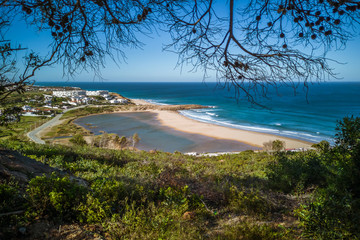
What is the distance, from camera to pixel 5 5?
233 cm

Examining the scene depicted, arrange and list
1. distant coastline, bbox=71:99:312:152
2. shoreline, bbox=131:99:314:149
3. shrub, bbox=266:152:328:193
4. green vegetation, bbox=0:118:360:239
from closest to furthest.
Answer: green vegetation, bbox=0:118:360:239 < shrub, bbox=266:152:328:193 < distant coastline, bbox=71:99:312:152 < shoreline, bbox=131:99:314:149

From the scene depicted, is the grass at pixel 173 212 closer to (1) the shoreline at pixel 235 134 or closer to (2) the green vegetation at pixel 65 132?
(1) the shoreline at pixel 235 134

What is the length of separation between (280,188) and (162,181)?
321 centimetres

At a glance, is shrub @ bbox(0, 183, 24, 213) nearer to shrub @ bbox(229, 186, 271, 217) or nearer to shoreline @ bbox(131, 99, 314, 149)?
shrub @ bbox(229, 186, 271, 217)

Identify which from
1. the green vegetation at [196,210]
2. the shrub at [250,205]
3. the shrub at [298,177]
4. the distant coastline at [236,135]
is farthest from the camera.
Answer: the distant coastline at [236,135]

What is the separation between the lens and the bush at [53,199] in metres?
Answer: 2.60

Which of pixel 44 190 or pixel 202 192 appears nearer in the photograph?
pixel 44 190

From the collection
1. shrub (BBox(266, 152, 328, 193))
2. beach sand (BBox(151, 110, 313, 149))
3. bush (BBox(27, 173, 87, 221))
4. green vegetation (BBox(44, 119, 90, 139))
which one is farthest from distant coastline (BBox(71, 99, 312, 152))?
bush (BBox(27, 173, 87, 221))

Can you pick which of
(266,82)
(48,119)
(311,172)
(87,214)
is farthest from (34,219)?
(48,119)

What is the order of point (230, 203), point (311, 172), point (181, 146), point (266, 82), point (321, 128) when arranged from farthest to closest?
1. point (321, 128)
2. point (181, 146)
3. point (311, 172)
4. point (230, 203)
5. point (266, 82)

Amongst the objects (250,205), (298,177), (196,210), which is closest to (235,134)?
(298,177)

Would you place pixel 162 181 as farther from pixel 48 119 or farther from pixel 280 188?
pixel 48 119

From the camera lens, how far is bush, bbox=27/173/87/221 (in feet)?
8.54

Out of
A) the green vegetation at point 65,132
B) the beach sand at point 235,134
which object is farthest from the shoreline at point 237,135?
the green vegetation at point 65,132
